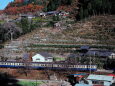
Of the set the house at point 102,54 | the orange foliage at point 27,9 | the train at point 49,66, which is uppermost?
the orange foliage at point 27,9

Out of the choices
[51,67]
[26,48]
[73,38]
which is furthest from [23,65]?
[73,38]

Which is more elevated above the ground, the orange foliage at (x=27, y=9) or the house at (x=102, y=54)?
the orange foliage at (x=27, y=9)

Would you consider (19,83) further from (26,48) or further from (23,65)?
(26,48)

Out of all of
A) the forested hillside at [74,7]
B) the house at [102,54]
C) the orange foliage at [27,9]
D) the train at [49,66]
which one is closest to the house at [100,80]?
the train at [49,66]

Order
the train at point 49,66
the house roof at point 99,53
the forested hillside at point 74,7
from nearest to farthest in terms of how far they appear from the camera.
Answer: the train at point 49,66, the house roof at point 99,53, the forested hillside at point 74,7

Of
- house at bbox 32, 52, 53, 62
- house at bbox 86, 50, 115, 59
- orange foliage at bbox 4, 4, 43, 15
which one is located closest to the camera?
house at bbox 32, 52, 53, 62

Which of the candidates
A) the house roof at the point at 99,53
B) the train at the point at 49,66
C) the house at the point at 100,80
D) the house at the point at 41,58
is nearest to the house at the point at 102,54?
the house roof at the point at 99,53

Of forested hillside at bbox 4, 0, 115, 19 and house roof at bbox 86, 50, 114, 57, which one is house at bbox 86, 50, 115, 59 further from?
forested hillside at bbox 4, 0, 115, 19

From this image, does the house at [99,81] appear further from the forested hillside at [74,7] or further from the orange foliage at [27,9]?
the orange foliage at [27,9]

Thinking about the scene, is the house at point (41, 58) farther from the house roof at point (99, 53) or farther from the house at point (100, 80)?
the house at point (100, 80)

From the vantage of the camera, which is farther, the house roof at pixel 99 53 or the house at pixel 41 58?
the house roof at pixel 99 53

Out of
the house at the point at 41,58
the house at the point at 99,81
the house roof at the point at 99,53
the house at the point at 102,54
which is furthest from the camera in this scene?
the house roof at the point at 99,53

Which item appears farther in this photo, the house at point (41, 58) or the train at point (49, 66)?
the house at point (41, 58)

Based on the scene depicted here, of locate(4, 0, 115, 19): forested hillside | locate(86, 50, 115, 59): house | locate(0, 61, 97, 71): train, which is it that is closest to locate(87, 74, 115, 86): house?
locate(0, 61, 97, 71): train
